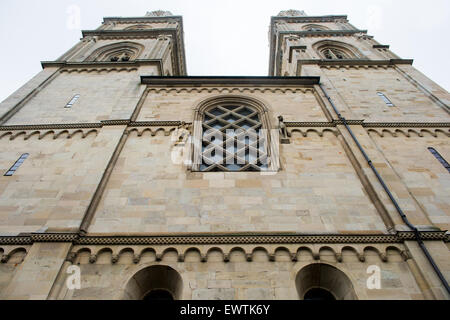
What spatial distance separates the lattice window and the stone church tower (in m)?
0.06

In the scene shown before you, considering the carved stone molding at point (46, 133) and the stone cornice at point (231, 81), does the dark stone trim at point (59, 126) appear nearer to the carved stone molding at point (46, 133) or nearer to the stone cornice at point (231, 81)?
the carved stone molding at point (46, 133)

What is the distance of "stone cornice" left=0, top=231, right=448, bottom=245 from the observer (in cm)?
582

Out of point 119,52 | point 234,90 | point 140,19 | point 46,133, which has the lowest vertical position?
point 46,133

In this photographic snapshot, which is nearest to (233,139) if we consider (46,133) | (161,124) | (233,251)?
(161,124)

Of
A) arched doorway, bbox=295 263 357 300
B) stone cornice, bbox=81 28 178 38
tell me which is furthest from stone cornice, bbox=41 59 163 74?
arched doorway, bbox=295 263 357 300

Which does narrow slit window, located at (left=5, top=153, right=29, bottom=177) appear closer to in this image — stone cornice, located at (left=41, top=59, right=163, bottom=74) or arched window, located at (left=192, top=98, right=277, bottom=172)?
arched window, located at (left=192, top=98, right=277, bottom=172)

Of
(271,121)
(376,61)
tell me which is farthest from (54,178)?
(376,61)

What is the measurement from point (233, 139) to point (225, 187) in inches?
110

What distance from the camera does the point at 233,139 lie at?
973 cm

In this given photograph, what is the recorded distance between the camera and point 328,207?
674 centimetres

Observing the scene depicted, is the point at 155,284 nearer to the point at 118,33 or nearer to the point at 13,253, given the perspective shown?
the point at 13,253

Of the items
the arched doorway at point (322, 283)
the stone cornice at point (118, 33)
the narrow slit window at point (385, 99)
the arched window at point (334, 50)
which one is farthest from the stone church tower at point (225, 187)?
the stone cornice at point (118, 33)

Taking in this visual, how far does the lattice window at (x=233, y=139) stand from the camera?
8.70 meters

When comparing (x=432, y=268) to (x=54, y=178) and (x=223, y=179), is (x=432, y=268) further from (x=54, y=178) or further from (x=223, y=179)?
(x=54, y=178)
